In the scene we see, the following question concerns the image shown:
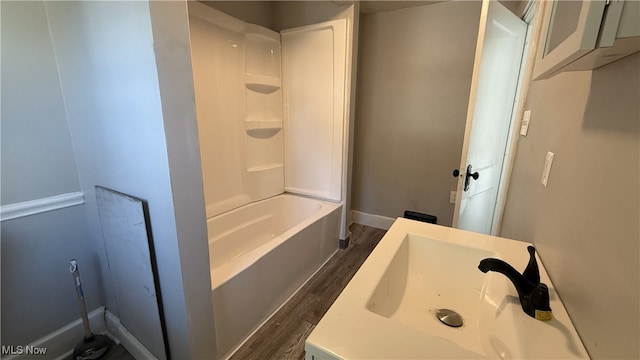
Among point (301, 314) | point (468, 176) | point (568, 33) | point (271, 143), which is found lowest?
point (301, 314)

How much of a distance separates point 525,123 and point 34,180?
245 cm

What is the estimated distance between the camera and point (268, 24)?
2.48 meters

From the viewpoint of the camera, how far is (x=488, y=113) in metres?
1.71

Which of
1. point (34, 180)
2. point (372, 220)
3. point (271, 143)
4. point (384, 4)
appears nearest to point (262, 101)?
point (271, 143)

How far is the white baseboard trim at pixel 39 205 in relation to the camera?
1167mm

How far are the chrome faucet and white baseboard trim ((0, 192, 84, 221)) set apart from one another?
187cm

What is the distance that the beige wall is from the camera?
0.47 meters

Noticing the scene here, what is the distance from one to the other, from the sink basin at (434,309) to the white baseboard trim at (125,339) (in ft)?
4.08

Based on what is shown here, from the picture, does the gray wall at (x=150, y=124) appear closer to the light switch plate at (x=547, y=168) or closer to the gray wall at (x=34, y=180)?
the gray wall at (x=34, y=180)

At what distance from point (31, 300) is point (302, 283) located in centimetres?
151

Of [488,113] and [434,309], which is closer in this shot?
[434,309]

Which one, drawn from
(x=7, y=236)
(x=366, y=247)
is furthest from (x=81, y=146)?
(x=366, y=247)

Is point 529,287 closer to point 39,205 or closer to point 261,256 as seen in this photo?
point 261,256

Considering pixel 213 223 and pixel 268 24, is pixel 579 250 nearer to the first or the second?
pixel 213 223
